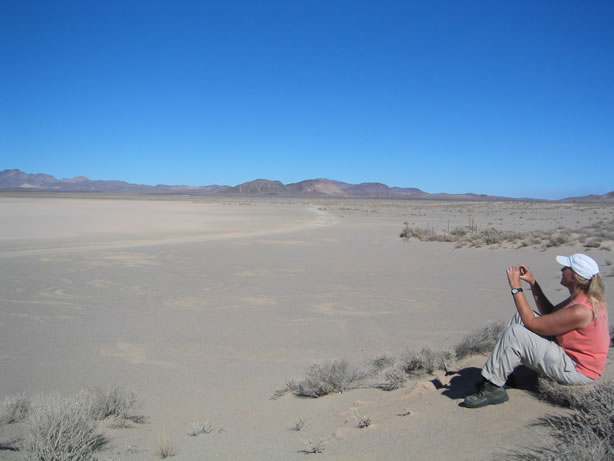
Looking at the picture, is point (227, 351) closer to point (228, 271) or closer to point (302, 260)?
point (228, 271)

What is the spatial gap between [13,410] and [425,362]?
4.10 m

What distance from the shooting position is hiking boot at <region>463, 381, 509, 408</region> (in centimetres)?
344

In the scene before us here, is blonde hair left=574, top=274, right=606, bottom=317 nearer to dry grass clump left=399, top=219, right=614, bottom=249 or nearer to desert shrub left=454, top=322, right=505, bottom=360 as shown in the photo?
desert shrub left=454, top=322, right=505, bottom=360

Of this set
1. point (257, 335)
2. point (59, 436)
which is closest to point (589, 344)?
point (59, 436)

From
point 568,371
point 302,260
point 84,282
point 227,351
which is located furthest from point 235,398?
point 302,260

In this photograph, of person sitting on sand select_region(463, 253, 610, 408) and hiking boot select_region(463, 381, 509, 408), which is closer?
person sitting on sand select_region(463, 253, 610, 408)

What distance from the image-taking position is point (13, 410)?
4.02 metres

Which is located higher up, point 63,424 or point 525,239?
point 525,239

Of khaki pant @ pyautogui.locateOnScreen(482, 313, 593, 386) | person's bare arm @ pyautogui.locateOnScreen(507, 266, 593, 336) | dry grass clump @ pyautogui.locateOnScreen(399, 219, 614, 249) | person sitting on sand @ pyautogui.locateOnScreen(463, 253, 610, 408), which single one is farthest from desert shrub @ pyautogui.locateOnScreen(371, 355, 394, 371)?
dry grass clump @ pyautogui.locateOnScreen(399, 219, 614, 249)

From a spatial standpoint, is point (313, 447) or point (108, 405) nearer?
Result: point (313, 447)

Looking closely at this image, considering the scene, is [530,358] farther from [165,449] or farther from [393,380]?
[165,449]

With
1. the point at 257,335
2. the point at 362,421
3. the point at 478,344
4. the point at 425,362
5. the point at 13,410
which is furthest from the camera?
the point at 257,335

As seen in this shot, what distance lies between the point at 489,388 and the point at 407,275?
8.78 metres

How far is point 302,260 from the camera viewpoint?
1487cm
